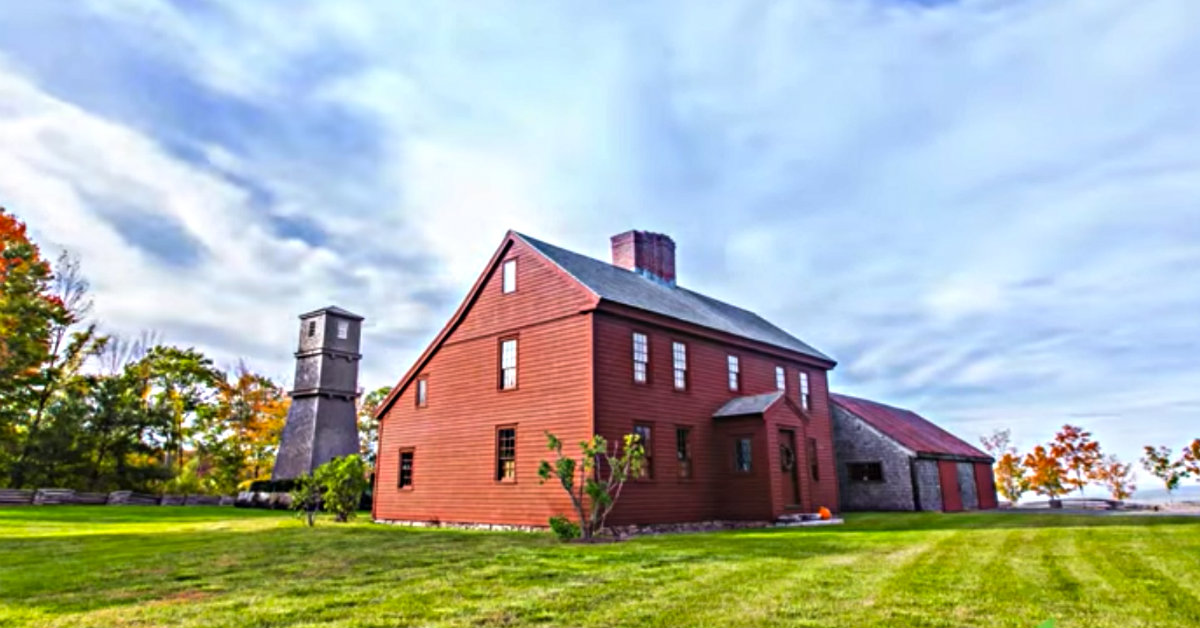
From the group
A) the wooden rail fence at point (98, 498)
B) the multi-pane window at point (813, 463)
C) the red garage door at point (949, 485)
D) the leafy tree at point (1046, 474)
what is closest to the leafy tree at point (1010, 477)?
the leafy tree at point (1046, 474)

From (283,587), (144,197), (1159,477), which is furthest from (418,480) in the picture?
(1159,477)

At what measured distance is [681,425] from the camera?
1844cm

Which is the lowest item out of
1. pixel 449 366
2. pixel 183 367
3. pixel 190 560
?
pixel 190 560

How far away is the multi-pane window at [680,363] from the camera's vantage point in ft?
62.1

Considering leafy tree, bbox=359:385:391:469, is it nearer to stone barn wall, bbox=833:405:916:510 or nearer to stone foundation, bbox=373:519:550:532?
stone foundation, bbox=373:519:550:532

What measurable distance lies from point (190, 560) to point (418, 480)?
1059cm

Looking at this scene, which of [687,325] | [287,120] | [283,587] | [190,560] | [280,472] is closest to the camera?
[283,587]

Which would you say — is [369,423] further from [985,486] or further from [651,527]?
[985,486]

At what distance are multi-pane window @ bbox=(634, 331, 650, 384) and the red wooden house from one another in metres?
0.04

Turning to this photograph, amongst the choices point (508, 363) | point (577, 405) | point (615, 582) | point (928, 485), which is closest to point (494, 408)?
point (508, 363)

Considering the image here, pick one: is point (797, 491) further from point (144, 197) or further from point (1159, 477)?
point (1159, 477)

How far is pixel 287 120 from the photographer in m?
11.6

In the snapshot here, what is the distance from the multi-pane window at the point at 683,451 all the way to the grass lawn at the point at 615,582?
15.8ft

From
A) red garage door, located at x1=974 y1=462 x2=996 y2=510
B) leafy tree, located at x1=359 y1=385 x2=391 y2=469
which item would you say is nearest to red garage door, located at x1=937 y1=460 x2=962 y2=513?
red garage door, located at x1=974 y1=462 x2=996 y2=510
